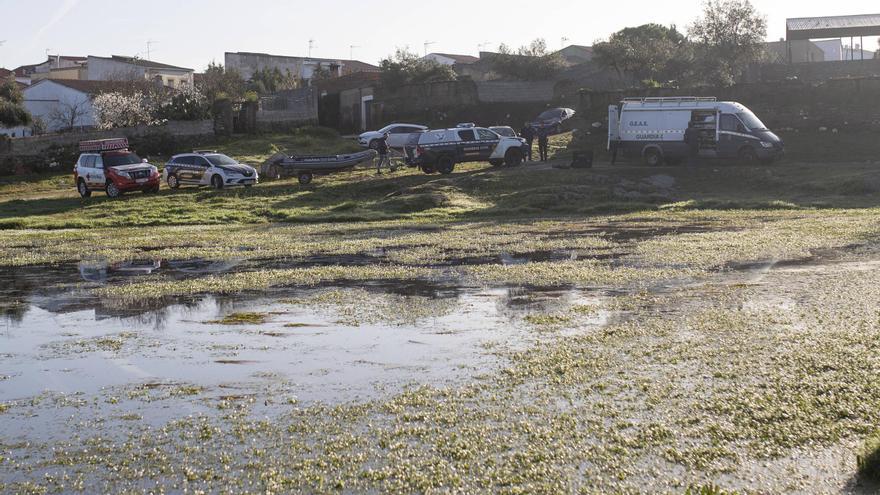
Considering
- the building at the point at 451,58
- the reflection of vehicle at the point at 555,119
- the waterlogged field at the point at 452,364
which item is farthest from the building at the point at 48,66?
the waterlogged field at the point at 452,364

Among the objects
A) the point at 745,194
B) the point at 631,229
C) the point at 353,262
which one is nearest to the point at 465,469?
the point at 353,262

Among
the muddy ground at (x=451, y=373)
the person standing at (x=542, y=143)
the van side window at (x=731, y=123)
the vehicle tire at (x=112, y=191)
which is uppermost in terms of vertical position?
the van side window at (x=731, y=123)

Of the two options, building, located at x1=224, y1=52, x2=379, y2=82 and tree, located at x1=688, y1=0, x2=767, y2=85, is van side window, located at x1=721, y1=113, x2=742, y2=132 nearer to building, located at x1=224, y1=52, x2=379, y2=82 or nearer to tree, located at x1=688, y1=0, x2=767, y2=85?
tree, located at x1=688, y1=0, x2=767, y2=85

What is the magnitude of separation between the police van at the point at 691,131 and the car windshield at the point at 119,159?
1992 centimetres

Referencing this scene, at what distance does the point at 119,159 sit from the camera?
41281mm

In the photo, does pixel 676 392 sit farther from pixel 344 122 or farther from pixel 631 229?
pixel 344 122

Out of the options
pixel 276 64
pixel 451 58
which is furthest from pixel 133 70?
pixel 451 58

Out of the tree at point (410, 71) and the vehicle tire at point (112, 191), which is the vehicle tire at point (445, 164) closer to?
the vehicle tire at point (112, 191)

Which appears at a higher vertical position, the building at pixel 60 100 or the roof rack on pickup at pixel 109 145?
the building at pixel 60 100

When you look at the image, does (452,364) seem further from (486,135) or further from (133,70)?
(133,70)

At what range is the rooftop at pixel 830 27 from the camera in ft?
202

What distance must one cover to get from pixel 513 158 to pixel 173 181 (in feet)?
47.1

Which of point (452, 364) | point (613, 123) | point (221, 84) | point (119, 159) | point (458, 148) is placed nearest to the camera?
point (452, 364)

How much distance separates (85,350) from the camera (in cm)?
1285
